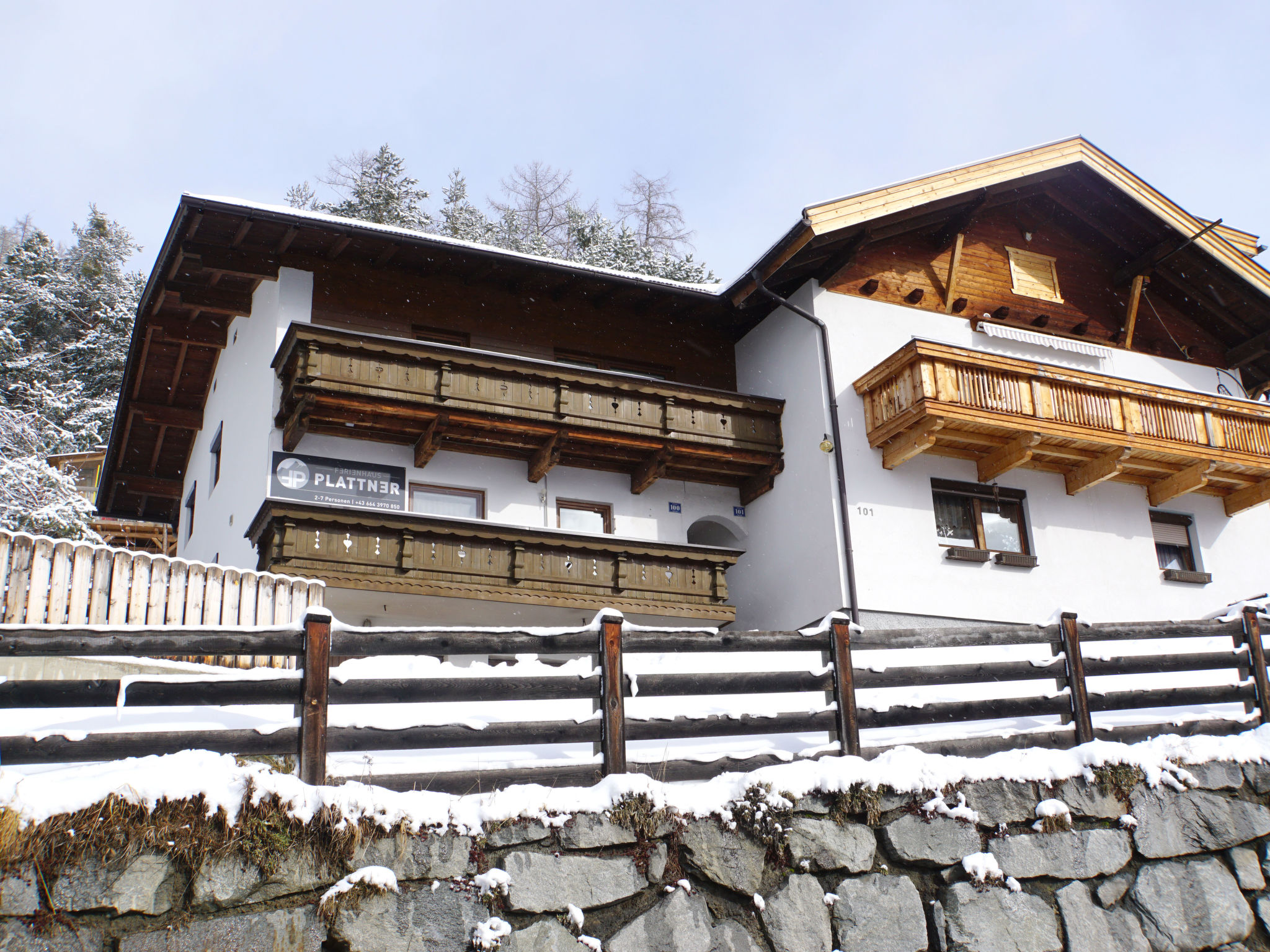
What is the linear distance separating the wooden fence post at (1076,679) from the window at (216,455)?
17.5 meters

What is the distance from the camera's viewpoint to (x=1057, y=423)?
19.1m

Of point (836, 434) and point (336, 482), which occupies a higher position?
point (836, 434)

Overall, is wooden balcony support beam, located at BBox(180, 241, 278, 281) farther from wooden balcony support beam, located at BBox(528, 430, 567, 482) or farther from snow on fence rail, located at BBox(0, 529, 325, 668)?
snow on fence rail, located at BBox(0, 529, 325, 668)

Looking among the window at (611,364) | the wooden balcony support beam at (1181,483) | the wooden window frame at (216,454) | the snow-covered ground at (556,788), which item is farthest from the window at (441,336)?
the snow-covered ground at (556,788)

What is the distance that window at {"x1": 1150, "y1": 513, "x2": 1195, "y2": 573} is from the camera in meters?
21.9

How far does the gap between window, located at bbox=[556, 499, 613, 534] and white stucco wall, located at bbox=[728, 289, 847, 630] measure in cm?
274

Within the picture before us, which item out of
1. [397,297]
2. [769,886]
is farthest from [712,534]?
[769,886]

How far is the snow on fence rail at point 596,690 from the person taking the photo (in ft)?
21.1

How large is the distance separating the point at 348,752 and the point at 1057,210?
20183 millimetres

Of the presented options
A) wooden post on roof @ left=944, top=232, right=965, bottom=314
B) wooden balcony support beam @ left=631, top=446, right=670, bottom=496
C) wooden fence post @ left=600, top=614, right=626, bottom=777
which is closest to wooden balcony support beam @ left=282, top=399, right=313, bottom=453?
wooden balcony support beam @ left=631, top=446, right=670, bottom=496

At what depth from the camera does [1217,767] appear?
8727 mm

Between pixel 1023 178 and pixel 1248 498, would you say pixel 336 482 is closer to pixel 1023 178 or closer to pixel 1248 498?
pixel 1023 178

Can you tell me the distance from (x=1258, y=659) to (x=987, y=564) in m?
9.92

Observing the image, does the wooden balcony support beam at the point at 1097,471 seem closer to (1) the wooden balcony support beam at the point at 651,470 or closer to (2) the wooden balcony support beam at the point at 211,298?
(1) the wooden balcony support beam at the point at 651,470
